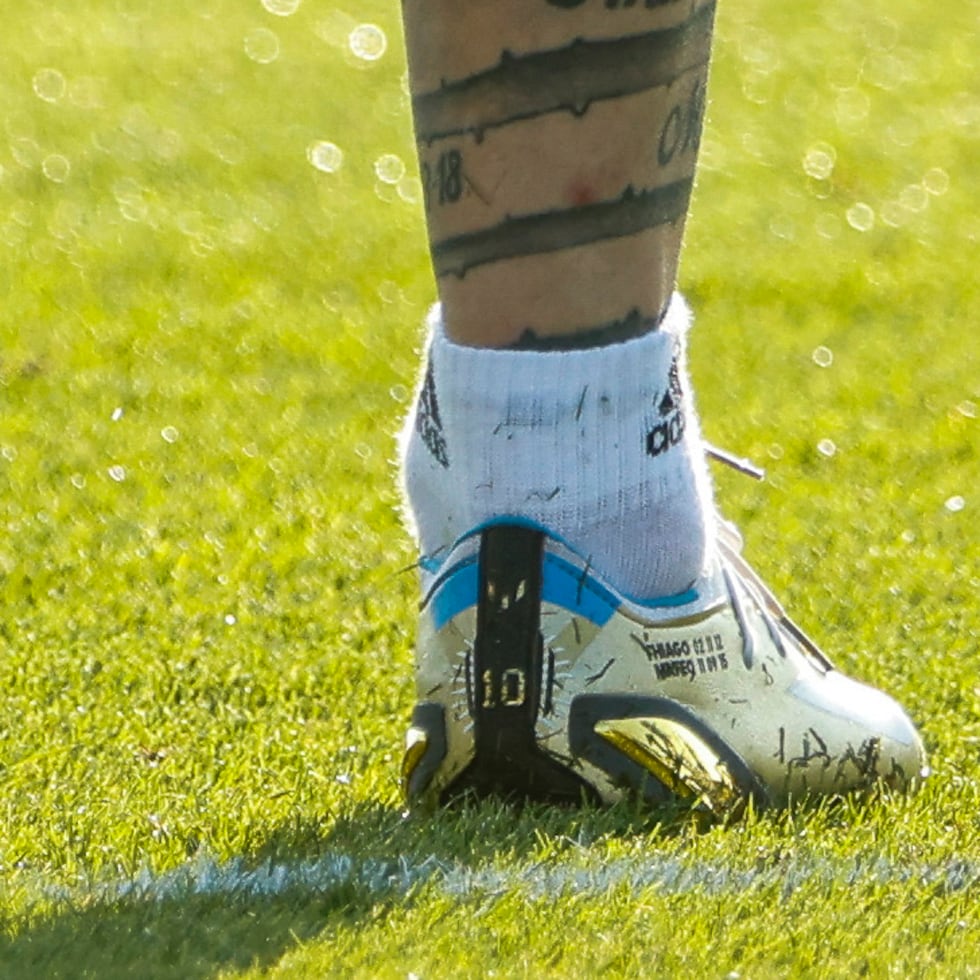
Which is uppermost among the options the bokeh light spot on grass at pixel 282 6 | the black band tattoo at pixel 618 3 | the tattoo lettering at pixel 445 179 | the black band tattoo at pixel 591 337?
the black band tattoo at pixel 618 3

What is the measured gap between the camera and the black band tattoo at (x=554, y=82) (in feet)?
5.84

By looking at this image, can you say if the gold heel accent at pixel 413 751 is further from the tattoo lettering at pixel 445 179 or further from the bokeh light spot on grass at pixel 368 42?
the bokeh light spot on grass at pixel 368 42

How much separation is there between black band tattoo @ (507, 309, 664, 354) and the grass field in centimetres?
42

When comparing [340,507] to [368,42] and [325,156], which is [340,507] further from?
[368,42]

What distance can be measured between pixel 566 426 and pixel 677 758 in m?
0.32

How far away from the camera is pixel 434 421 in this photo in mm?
1905

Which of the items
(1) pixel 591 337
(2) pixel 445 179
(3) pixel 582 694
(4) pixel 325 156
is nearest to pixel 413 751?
(3) pixel 582 694

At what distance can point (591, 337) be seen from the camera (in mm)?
1834

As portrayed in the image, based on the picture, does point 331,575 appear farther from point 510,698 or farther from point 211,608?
point 510,698

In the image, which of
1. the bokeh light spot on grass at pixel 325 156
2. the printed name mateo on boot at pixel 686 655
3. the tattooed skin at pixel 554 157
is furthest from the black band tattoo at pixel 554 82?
the bokeh light spot on grass at pixel 325 156

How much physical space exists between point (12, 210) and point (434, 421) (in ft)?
8.91

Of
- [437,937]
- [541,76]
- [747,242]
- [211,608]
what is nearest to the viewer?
[437,937]

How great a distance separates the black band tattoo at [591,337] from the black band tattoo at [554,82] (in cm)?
19

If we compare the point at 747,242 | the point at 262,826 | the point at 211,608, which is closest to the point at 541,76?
the point at 262,826
